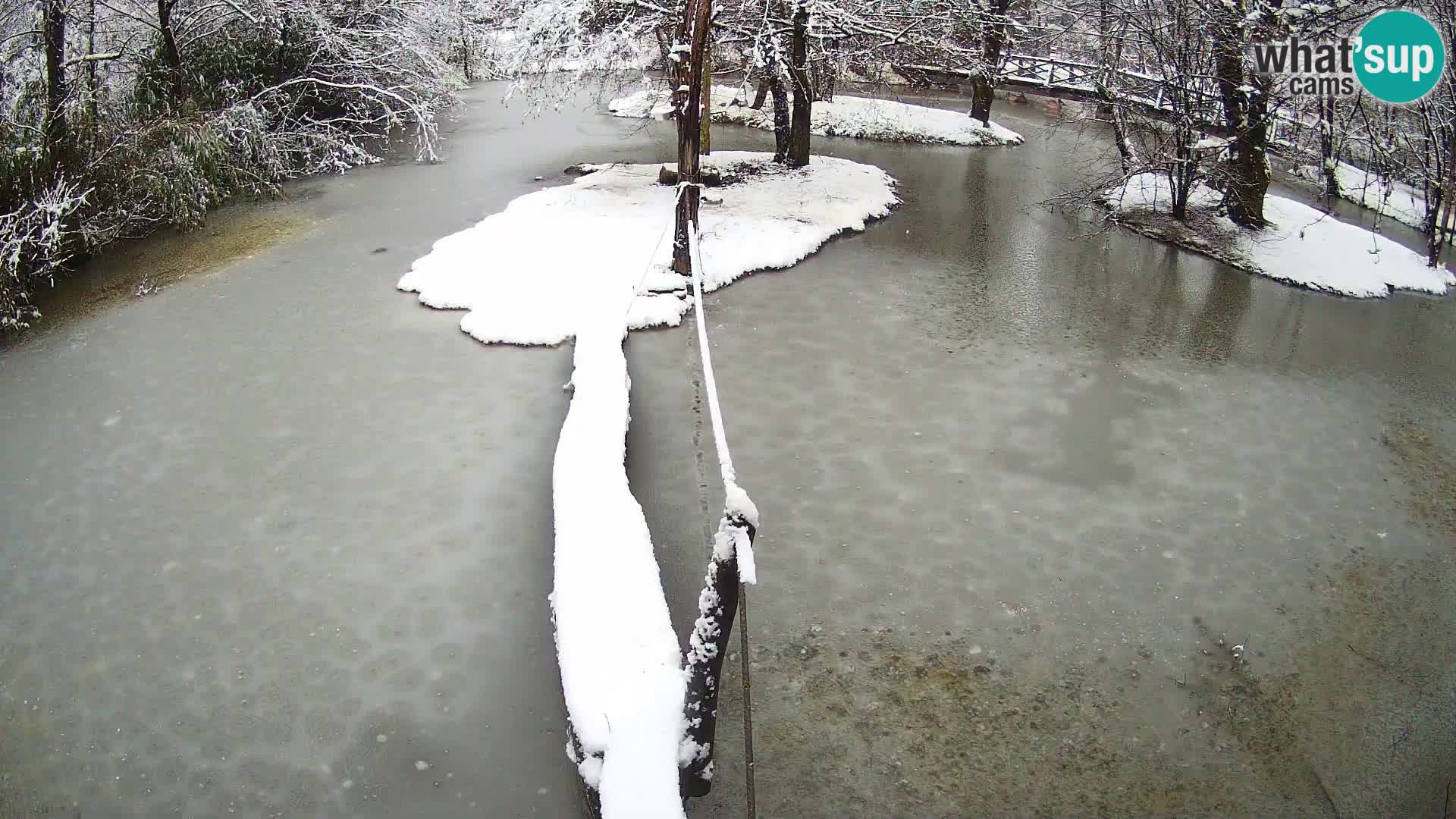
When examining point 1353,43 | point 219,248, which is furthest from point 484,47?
point 1353,43

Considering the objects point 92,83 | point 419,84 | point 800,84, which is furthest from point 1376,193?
point 92,83

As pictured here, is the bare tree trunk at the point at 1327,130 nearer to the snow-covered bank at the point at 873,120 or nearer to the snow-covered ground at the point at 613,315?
the snow-covered ground at the point at 613,315

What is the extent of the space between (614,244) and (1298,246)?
8.21 metres

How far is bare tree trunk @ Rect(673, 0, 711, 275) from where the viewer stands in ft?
26.8

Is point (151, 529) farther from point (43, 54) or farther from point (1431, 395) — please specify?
point (43, 54)

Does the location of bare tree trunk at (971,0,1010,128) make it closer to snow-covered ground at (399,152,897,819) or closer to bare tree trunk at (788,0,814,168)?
snow-covered ground at (399,152,897,819)

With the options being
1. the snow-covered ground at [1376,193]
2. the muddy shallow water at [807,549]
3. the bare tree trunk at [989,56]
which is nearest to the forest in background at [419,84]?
the snow-covered ground at [1376,193]

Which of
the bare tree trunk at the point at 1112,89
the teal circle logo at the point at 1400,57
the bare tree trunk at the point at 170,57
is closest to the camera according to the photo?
the teal circle logo at the point at 1400,57

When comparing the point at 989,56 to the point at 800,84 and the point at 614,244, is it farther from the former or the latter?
the point at 614,244

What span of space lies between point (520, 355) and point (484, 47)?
1840cm

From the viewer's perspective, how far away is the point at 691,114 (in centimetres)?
858

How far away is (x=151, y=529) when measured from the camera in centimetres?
539

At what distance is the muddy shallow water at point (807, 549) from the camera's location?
3801 mm

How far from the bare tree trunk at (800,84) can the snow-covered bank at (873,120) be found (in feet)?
11.4
